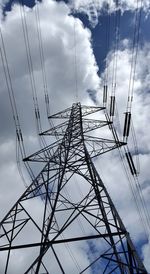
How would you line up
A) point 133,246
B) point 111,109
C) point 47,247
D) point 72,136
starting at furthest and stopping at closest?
1. point 111,109
2. point 72,136
3. point 47,247
4. point 133,246

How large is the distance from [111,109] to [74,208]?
8.19 m

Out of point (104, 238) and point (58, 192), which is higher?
point (58, 192)

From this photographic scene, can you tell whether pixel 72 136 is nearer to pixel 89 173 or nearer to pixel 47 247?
pixel 89 173

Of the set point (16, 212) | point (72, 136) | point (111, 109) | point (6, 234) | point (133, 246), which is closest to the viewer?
point (133, 246)

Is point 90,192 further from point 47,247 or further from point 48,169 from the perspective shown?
point 47,247

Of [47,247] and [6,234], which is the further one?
[6,234]

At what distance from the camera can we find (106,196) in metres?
10.6

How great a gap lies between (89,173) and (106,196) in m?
1.84

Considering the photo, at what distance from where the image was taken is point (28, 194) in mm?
11414

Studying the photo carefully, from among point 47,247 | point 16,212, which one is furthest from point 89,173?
point 47,247

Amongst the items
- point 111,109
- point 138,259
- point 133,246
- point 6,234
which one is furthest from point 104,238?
point 111,109

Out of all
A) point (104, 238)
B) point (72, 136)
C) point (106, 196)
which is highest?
point (72, 136)

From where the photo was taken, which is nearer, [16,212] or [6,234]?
[6,234]

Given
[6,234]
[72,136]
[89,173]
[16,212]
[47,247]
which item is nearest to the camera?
[47,247]
